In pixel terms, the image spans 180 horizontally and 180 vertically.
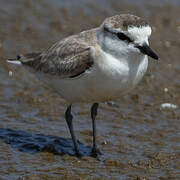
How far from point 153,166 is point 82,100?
1198 mm

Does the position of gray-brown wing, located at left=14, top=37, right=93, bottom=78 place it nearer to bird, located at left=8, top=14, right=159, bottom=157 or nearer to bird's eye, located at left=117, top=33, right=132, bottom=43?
bird, located at left=8, top=14, right=159, bottom=157

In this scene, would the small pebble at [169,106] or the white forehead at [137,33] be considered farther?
the small pebble at [169,106]

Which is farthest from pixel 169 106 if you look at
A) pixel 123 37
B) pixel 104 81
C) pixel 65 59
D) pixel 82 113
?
pixel 123 37

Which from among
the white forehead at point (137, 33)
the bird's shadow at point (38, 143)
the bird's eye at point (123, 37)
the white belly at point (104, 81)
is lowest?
the bird's shadow at point (38, 143)

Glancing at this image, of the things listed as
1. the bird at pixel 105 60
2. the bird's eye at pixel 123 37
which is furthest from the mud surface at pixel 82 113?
the bird's eye at pixel 123 37

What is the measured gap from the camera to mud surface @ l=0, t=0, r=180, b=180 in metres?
6.35

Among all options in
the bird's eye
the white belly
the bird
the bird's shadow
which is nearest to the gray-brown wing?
the bird

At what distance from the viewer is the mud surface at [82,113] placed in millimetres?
6348

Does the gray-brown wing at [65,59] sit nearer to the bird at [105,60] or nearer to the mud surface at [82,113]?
the bird at [105,60]

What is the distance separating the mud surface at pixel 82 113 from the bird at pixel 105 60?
0.49 m

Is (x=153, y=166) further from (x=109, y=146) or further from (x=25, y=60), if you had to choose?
(x=25, y=60)

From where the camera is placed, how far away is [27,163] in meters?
6.30

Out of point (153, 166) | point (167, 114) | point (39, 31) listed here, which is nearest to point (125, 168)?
point (153, 166)

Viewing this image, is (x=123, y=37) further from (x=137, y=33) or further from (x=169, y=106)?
(x=169, y=106)
